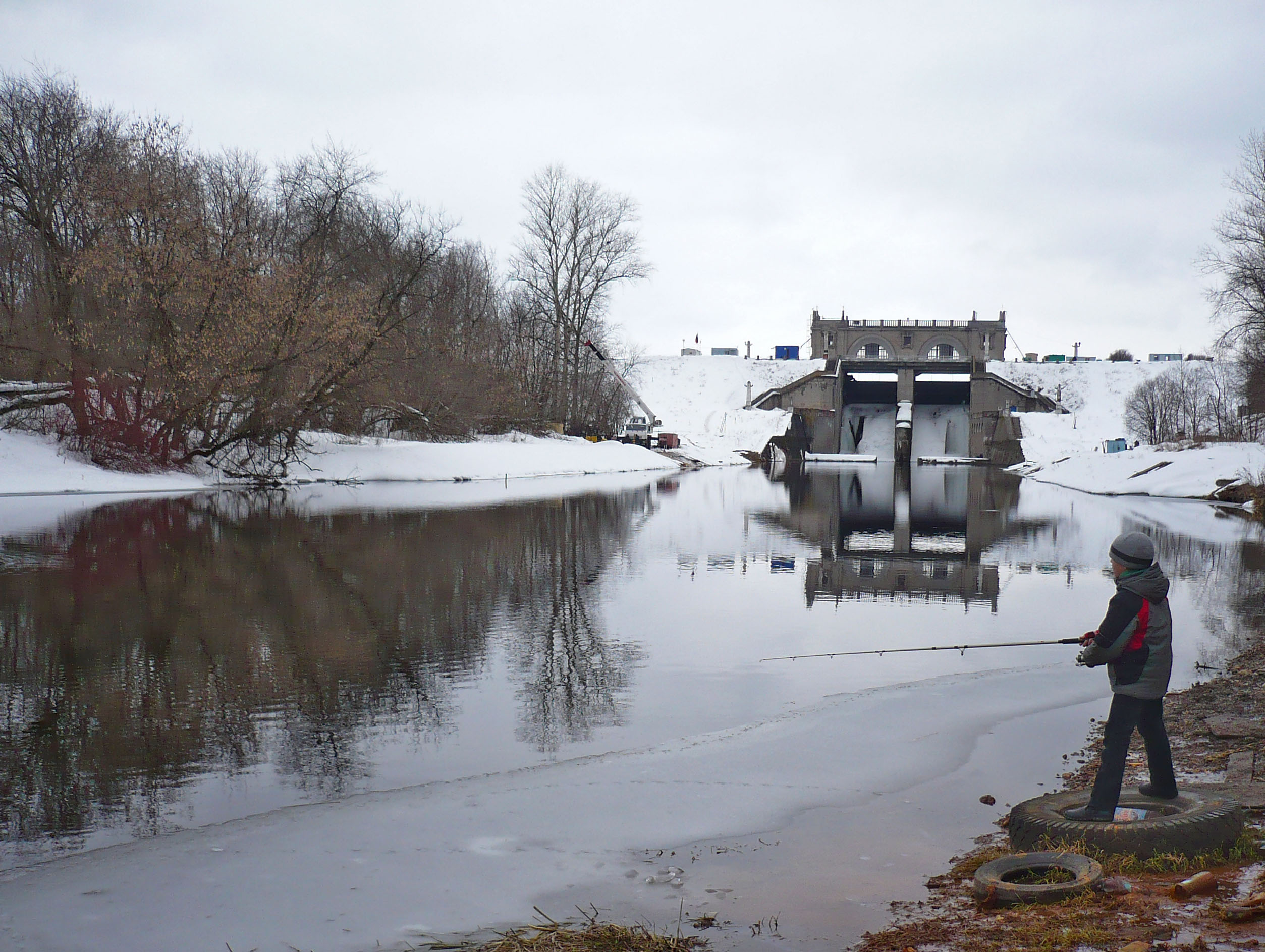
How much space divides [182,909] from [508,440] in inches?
1784

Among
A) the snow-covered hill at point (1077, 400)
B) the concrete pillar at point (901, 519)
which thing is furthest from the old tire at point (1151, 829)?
the snow-covered hill at point (1077, 400)

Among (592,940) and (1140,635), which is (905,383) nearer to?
(1140,635)

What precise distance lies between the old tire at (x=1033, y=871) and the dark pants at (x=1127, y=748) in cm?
52

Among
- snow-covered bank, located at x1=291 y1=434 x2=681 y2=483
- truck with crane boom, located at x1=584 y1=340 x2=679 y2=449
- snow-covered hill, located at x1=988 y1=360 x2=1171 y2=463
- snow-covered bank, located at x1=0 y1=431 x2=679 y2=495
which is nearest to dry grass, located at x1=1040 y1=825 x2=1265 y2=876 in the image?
snow-covered bank, located at x1=0 y1=431 x2=679 y2=495

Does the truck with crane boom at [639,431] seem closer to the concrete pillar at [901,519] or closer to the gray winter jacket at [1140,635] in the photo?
the concrete pillar at [901,519]

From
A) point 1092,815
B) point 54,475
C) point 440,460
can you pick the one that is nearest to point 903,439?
point 440,460

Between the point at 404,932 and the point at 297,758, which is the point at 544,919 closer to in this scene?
the point at 404,932

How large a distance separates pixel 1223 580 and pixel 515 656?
11257 mm

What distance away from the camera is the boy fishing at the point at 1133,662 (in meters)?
4.65

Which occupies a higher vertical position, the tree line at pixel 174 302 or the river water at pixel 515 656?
the tree line at pixel 174 302

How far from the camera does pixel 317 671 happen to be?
827 cm

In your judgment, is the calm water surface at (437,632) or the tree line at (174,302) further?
the tree line at (174,302)

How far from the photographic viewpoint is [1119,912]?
12.2ft

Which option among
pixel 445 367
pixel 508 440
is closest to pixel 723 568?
pixel 445 367
